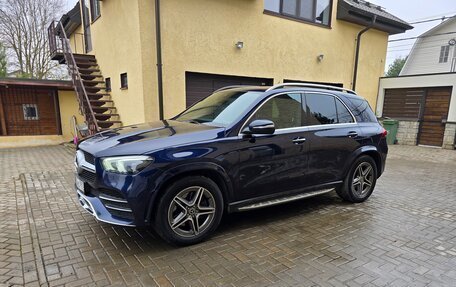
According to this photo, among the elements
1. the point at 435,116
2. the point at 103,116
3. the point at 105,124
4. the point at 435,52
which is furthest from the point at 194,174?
the point at 435,52

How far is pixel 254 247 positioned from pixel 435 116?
11836 mm

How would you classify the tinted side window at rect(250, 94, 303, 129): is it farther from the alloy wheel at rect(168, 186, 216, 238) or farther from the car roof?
the alloy wheel at rect(168, 186, 216, 238)

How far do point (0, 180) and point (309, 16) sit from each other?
10369 mm

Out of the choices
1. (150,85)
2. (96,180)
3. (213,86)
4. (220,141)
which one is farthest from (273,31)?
(96,180)

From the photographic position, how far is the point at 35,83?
10430 millimetres

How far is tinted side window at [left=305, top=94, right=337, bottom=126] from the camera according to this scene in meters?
4.02

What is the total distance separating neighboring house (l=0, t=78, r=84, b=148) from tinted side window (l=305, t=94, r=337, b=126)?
397 inches

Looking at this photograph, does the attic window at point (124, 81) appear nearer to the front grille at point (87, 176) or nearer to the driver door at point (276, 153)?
the front grille at point (87, 176)

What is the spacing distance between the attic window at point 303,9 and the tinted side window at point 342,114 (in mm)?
5979

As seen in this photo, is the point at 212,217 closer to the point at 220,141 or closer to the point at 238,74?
the point at 220,141

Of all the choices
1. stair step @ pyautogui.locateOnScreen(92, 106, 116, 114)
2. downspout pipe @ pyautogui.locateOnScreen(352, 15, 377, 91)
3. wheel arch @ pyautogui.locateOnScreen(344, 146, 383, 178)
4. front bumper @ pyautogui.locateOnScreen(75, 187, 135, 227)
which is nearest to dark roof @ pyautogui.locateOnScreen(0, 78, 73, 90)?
stair step @ pyautogui.locateOnScreen(92, 106, 116, 114)

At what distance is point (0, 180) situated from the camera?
19.0ft

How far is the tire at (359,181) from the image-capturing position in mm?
4492

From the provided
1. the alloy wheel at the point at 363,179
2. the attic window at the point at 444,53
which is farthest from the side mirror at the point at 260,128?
the attic window at the point at 444,53
